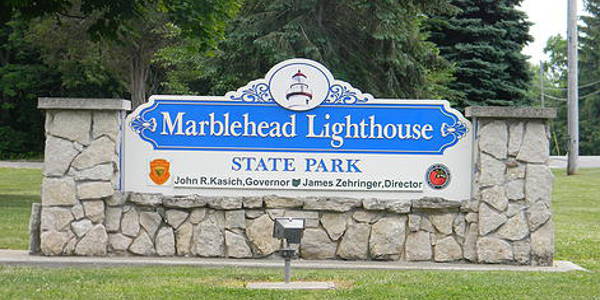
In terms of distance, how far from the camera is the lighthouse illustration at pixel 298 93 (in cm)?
998

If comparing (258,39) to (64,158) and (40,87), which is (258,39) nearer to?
(64,158)

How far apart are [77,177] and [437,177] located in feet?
12.9

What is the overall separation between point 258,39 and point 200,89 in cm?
1690

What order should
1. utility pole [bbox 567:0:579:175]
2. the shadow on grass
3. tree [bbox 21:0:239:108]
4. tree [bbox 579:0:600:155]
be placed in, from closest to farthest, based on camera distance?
the shadow on grass → tree [bbox 21:0:239:108] → utility pole [bbox 567:0:579:175] → tree [bbox 579:0:600:155]

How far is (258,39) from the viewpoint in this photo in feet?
71.5

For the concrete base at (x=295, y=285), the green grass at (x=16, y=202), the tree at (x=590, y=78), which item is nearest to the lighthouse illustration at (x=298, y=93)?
the concrete base at (x=295, y=285)

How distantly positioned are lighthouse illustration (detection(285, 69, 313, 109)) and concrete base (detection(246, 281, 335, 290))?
2.52 meters

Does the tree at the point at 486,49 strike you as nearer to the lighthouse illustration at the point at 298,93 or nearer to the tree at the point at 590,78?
the lighthouse illustration at the point at 298,93

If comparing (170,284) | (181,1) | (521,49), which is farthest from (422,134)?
(521,49)

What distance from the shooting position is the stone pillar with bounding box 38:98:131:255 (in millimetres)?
9820

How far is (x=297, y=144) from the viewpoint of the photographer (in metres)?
9.99

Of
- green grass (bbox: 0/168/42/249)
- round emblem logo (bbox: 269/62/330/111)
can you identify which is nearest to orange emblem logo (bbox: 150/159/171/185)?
round emblem logo (bbox: 269/62/330/111)

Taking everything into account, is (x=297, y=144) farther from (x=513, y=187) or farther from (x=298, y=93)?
(x=513, y=187)

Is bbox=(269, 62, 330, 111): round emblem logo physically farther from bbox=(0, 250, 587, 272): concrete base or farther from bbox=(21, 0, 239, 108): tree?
bbox=(21, 0, 239, 108): tree
